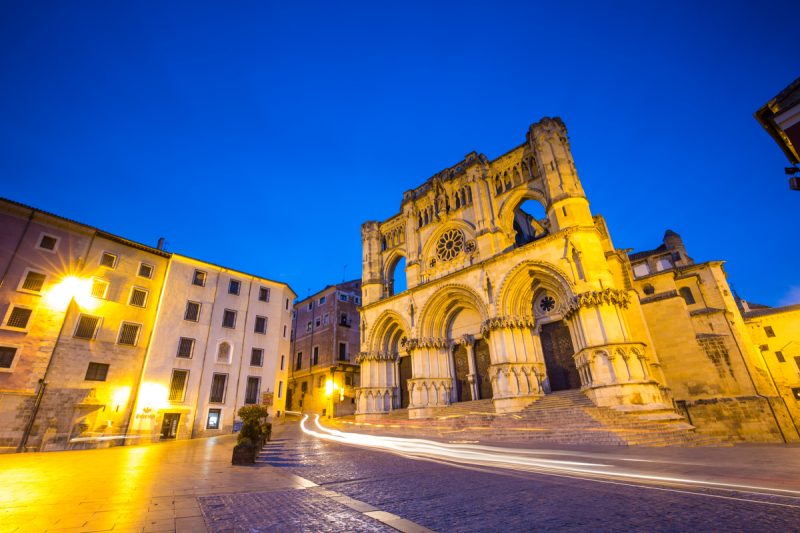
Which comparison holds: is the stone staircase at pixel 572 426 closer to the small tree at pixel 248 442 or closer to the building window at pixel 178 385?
the small tree at pixel 248 442

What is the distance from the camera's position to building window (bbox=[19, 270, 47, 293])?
1964cm

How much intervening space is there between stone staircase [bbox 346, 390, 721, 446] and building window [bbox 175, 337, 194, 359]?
1594cm

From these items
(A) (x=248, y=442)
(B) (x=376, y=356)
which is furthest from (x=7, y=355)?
(B) (x=376, y=356)

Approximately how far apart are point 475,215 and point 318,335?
23.0 meters

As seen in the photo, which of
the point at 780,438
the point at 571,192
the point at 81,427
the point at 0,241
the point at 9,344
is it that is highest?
the point at 571,192

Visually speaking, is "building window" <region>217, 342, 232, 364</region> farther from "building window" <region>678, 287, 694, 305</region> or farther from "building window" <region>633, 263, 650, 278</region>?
"building window" <region>633, 263, 650, 278</region>

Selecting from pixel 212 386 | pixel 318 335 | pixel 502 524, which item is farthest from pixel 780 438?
pixel 318 335

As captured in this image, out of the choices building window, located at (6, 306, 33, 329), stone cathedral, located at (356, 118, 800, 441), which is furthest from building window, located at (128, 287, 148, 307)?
stone cathedral, located at (356, 118, 800, 441)

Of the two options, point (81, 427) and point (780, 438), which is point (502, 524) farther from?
point (81, 427)

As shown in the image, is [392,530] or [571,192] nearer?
[392,530]

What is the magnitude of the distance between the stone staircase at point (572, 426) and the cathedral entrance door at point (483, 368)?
9.06ft

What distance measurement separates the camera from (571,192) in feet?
65.3

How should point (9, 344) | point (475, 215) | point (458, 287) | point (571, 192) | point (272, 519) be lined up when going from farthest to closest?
point (475, 215), point (458, 287), point (571, 192), point (9, 344), point (272, 519)

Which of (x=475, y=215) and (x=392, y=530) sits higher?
Result: (x=475, y=215)
